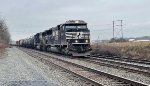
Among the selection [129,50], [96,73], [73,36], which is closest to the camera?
[96,73]

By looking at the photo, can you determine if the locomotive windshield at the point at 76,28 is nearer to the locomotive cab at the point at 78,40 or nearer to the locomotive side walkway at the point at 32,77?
the locomotive cab at the point at 78,40

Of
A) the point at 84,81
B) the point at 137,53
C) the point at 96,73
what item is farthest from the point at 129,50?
the point at 84,81

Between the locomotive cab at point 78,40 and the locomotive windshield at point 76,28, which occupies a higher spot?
Answer: the locomotive windshield at point 76,28

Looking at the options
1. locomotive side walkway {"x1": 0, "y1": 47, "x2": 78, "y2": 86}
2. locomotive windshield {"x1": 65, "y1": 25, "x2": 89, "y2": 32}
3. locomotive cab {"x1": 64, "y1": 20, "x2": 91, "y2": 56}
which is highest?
locomotive windshield {"x1": 65, "y1": 25, "x2": 89, "y2": 32}

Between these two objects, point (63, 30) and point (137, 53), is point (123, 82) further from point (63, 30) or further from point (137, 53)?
point (137, 53)

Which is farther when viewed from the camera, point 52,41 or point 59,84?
point 52,41

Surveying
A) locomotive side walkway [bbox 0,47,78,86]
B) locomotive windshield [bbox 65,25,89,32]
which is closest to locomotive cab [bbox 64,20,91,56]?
locomotive windshield [bbox 65,25,89,32]

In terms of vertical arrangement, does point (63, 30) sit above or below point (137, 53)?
above

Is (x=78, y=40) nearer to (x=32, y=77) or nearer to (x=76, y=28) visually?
(x=76, y=28)

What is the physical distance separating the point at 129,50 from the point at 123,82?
27.4 m

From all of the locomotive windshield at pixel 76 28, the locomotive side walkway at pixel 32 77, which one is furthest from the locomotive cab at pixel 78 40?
the locomotive side walkway at pixel 32 77

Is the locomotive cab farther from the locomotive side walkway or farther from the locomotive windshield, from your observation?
the locomotive side walkway

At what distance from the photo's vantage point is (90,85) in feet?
44.7

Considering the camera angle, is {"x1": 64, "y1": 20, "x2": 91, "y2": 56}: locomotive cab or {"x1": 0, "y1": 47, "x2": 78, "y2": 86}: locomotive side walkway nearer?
{"x1": 0, "y1": 47, "x2": 78, "y2": 86}: locomotive side walkway
